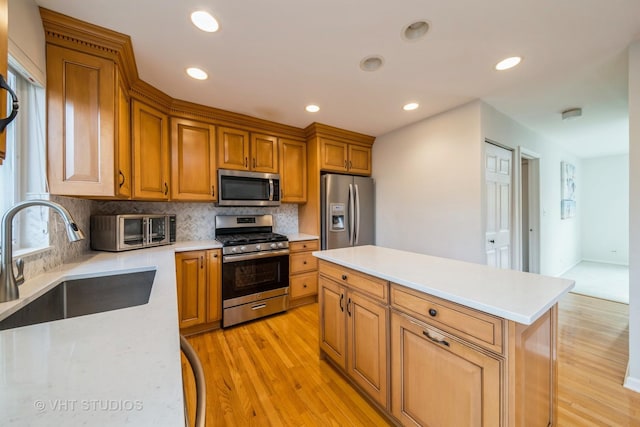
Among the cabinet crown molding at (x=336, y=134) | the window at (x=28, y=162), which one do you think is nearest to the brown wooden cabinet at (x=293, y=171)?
the cabinet crown molding at (x=336, y=134)

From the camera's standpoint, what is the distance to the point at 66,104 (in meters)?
1.49

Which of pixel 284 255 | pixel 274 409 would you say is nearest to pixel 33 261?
pixel 274 409

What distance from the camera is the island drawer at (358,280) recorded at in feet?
4.54

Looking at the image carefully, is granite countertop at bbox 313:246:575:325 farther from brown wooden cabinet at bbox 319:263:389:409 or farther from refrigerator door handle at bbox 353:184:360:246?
refrigerator door handle at bbox 353:184:360:246

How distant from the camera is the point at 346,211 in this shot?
3312mm

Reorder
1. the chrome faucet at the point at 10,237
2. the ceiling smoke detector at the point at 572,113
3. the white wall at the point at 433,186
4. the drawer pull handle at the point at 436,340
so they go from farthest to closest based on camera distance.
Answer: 1. the ceiling smoke detector at the point at 572,113
2. the white wall at the point at 433,186
3. the drawer pull handle at the point at 436,340
4. the chrome faucet at the point at 10,237

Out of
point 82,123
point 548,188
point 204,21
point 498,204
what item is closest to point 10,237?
point 82,123

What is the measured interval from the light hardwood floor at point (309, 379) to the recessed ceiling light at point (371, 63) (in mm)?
2377

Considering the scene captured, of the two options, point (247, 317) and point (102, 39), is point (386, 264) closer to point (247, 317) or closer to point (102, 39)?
point (247, 317)

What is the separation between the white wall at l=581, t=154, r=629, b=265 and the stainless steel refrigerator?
565 cm

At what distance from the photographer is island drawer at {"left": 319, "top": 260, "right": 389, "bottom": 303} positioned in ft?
4.54

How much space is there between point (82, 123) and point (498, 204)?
3741mm

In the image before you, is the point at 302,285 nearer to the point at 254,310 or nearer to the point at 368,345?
the point at 254,310

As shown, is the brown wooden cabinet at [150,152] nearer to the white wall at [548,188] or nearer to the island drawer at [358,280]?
the island drawer at [358,280]
